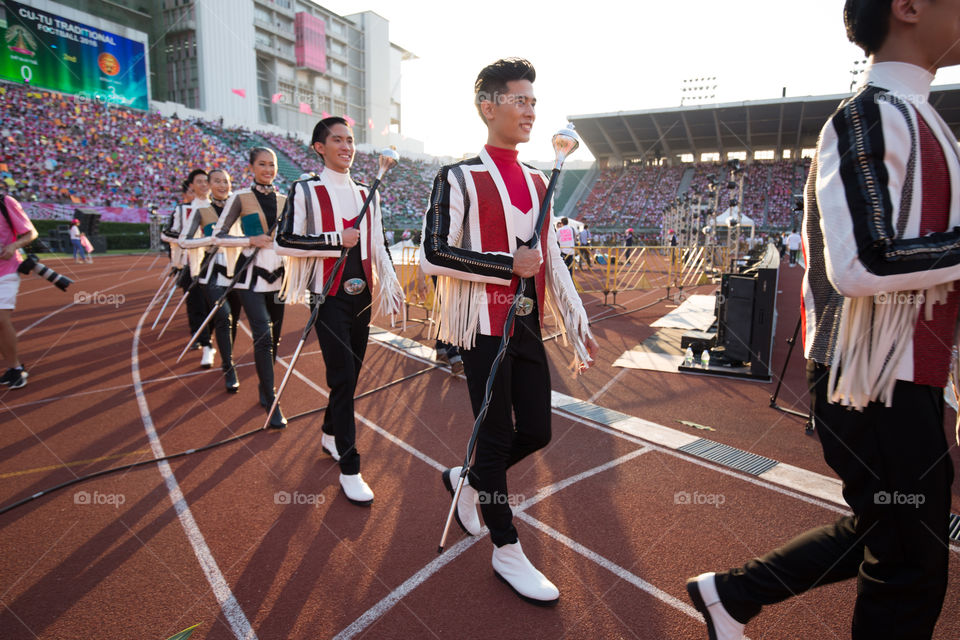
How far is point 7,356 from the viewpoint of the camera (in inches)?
223

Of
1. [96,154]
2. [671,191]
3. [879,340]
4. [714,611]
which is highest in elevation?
[671,191]

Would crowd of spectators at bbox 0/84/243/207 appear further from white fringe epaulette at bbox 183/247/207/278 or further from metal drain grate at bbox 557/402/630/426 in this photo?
metal drain grate at bbox 557/402/630/426

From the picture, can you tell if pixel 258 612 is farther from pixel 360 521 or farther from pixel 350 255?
pixel 350 255

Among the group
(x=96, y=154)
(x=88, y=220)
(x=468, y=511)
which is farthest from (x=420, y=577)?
(x=96, y=154)

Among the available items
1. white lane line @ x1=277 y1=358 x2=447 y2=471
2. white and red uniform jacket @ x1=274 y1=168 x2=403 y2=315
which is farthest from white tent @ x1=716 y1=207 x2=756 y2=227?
white and red uniform jacket @ x1=274 y1=168 x2=403 y2=315

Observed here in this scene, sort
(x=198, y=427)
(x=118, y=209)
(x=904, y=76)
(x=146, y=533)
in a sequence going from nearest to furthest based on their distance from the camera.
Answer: (x=904, y=76), (x=146, y=533), (x=198, y=427), (x=118, y=209)

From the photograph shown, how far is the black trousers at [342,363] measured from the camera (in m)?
3.40

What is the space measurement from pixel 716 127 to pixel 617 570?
49163 mm

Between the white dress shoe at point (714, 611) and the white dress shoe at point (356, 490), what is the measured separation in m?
2.00

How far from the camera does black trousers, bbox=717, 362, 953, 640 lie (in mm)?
1436

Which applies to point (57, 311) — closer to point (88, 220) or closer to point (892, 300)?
point (892, 300)

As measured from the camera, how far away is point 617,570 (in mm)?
2619

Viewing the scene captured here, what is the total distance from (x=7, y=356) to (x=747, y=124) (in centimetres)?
4889

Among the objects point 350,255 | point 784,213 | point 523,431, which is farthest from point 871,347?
point 784,213
